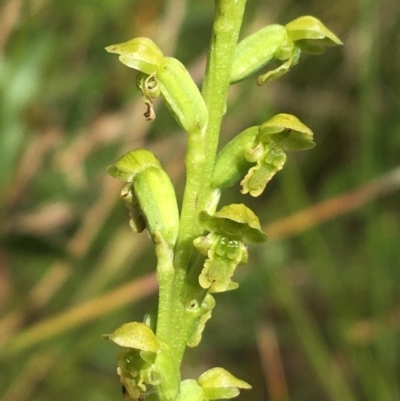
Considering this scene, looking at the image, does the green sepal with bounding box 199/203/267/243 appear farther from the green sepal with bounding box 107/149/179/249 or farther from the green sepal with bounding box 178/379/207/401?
the green sepal with bounding box 178/379/207/401

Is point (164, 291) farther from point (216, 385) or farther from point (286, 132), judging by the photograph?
point (286, 132)

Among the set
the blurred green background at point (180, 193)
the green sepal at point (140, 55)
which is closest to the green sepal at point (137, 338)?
the green sepal at point (140, 55)

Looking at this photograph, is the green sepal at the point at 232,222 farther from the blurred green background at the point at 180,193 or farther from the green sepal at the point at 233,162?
the blurred green background at the point at 180,193

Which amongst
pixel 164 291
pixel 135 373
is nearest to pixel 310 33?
pixel 164 291

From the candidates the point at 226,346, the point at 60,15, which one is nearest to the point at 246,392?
the point at 226,346

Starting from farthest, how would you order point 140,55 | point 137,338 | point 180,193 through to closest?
point 180,193 → point 140,55 → point 137,338

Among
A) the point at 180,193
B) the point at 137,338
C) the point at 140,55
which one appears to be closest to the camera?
the point at 137,338
